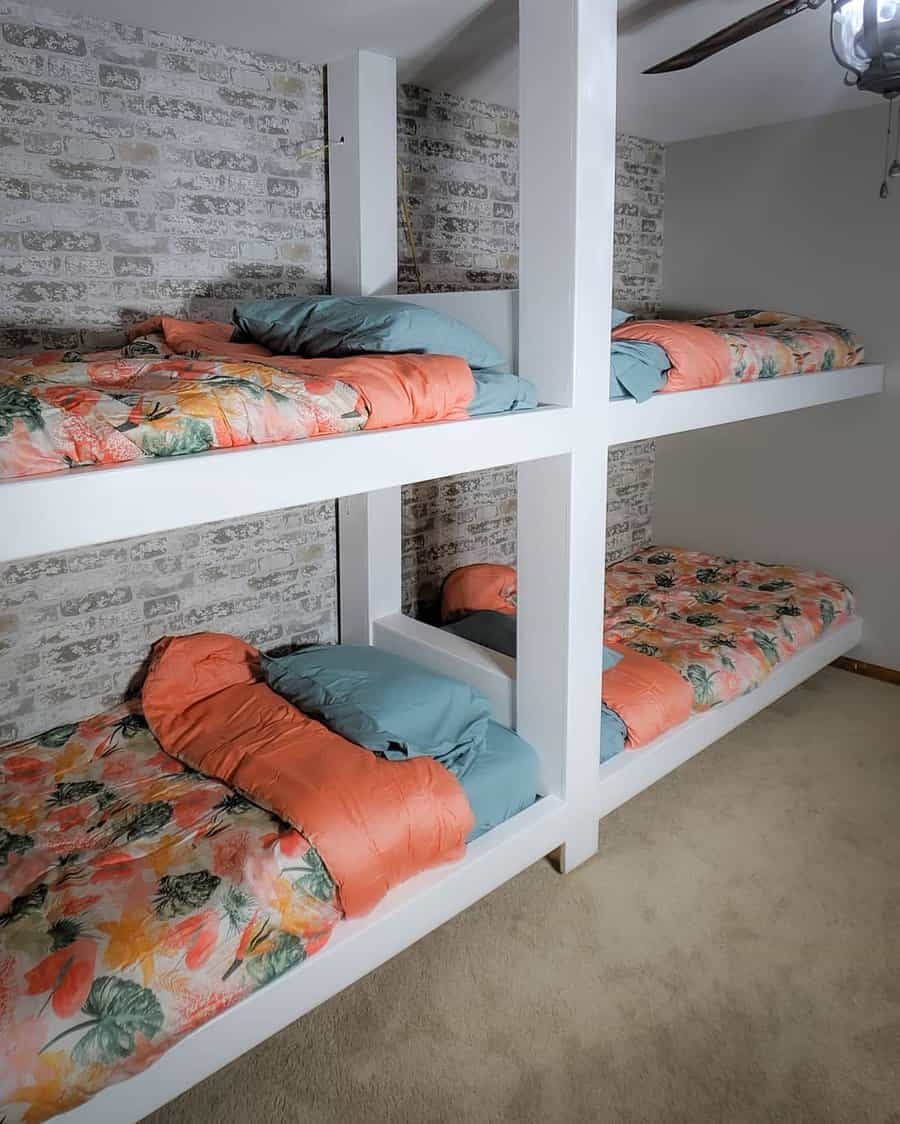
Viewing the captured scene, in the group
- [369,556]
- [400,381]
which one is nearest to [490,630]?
[369,556]

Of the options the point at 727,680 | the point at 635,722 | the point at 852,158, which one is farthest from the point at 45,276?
the point at 852,158

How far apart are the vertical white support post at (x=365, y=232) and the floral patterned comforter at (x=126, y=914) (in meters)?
0.88

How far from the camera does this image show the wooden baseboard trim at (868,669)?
354 centimetres

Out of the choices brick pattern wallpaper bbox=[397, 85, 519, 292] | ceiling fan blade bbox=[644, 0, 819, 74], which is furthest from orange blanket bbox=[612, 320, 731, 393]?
brick pattern wallpaper bbox=[397, 85, 519, 292]

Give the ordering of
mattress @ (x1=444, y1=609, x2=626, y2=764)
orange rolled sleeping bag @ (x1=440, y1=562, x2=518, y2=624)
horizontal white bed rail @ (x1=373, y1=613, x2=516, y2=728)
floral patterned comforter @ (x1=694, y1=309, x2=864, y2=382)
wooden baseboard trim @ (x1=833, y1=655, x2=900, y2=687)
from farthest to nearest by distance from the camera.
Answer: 1. wooden baseboard trim @ (x1=833, y1=655, x2=900, y2=687)
2. orange rolled sleeping bag @ (x1=440, y1=562, x2=518, y2=624)
3. mattress @ (x1=444, y1=609, x2=626, y2=764)
4. floral patterned comforter @ (x1=694, y1=309, x2=864, y2=382)
5. horizontal white bed rail @ (x1=373, y1=613, x2=516, y2=728)

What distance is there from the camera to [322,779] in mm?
1924

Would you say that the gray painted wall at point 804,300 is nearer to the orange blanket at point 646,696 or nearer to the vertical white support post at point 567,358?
the orange blanket at point 646,696

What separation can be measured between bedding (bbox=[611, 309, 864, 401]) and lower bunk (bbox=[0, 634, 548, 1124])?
3.05 feet

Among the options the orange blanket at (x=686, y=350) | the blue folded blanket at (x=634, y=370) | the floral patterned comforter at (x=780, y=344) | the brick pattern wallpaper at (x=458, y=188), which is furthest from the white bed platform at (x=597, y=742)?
the brick pattern wallpaper at (x=458, y=188)

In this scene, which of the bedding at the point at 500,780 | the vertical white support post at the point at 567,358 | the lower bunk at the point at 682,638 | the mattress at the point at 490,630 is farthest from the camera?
the mattress at the point at 490,630

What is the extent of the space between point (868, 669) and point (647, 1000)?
6.94 feet

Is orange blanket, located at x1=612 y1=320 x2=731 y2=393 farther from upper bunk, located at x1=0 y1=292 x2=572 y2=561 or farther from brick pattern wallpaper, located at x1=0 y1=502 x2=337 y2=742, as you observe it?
brick pattern wallpaper, located at x1=0 y1=502 x2=337 y2=742

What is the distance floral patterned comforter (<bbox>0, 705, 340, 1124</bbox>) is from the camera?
1.42 m

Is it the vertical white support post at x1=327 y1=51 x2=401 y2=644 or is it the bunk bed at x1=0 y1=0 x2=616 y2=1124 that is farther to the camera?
the vertical white support post at x1=327 y1=51 x2=401 y2=644
